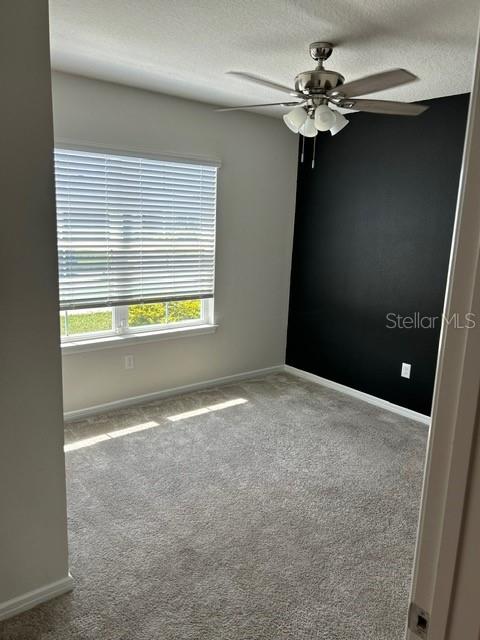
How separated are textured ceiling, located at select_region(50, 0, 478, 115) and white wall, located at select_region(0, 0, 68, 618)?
30.2 inches

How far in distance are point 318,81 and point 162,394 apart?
112 inches

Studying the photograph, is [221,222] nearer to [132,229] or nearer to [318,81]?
[132,229]

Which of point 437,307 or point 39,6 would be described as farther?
point 437,307

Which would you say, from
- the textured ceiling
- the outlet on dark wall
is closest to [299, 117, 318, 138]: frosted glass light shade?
the textured ceiling

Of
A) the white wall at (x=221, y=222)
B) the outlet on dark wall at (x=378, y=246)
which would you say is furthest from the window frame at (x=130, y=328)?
the outlet on dark wall at (x=378, y=246)

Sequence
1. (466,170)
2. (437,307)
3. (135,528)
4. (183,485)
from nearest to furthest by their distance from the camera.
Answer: (466,170), (135,528), (183,485), (437,307)

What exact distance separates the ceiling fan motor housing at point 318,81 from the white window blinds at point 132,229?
170cm

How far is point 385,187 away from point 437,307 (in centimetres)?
110

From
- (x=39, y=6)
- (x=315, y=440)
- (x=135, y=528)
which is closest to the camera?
(x=39, y=6)

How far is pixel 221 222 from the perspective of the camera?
4.27 meters

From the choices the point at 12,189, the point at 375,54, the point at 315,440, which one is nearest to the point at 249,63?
the point at 375,54

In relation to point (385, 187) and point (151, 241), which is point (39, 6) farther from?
point (385, 187)

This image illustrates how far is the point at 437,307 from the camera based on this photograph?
375cm

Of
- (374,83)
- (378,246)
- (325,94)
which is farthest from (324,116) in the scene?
(378,246)
